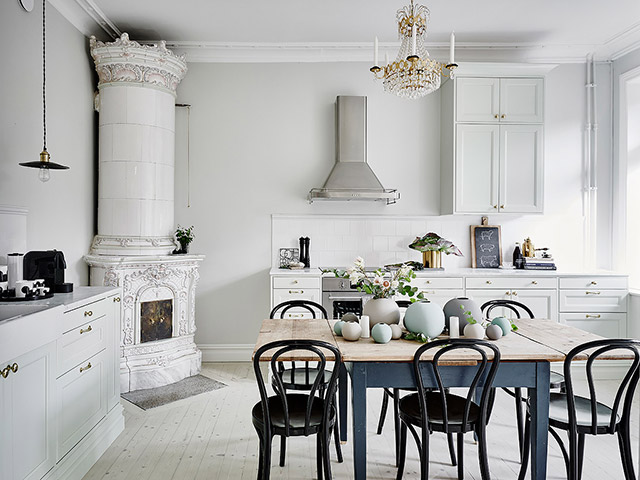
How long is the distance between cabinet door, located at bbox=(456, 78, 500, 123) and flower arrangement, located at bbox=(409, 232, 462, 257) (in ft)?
3.93

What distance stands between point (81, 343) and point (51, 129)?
5.96 feet

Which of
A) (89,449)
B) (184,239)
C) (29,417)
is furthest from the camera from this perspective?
(184,239)

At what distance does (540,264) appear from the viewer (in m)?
4.75

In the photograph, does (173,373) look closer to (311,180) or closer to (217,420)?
(217,420)

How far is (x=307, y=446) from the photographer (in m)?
3.09

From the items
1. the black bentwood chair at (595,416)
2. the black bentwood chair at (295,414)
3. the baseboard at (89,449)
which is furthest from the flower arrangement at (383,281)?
the baseboard at (89,449)

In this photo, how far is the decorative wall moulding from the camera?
4.23 m

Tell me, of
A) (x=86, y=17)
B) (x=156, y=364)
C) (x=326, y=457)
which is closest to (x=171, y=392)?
(x=156, y=364)

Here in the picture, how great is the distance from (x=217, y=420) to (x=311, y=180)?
8.52 feet

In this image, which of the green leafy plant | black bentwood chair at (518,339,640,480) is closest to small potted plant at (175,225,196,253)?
the green leafy plant

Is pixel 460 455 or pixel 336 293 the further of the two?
pixel 336 293

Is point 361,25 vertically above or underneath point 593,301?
above

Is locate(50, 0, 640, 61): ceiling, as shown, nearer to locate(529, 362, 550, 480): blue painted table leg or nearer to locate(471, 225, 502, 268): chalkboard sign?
locate(471, 225, 502, 268): chalkboard sign

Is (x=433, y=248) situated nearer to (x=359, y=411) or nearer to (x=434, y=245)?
(x=434, y=245)
